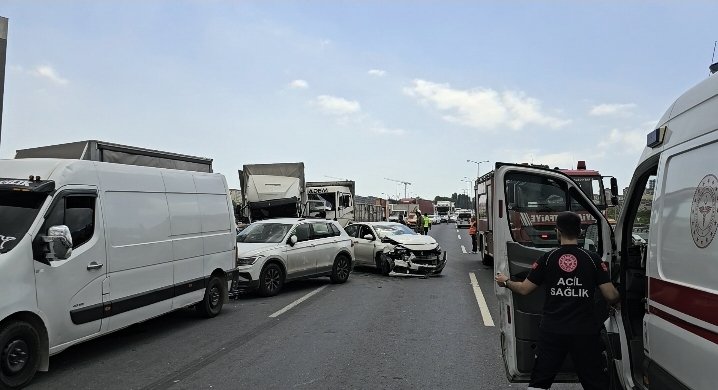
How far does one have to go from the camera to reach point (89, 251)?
621 cm

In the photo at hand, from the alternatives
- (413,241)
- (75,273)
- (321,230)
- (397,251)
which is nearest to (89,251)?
(75,273)

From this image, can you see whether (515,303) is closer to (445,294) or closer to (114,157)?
(114,157)

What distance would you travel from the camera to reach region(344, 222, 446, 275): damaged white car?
14.2m

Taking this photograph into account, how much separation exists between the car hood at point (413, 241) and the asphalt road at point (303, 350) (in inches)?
146

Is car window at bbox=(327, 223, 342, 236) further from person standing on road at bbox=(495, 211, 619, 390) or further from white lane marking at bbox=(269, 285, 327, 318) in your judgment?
person standing on road at bbox=(495, 211, 619, 390)

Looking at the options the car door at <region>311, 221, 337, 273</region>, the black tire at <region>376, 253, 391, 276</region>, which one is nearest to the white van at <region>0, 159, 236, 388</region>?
the car door at <region>311, 221, 337, 273</region>

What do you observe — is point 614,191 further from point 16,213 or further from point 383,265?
point 383,265

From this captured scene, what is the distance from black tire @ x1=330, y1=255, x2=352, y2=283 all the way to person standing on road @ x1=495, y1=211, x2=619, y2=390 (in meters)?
9.44

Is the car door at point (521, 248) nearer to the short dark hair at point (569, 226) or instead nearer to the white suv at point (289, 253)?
the short dark hair at point (569, 226)

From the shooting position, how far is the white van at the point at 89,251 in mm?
5305

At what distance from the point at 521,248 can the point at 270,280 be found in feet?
25.5

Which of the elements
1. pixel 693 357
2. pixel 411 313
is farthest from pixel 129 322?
pixel 693 357

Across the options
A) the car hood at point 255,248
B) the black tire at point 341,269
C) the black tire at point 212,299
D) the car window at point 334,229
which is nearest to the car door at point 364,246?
the black tire at point 341,269

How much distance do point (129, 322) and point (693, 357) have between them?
6254mm
